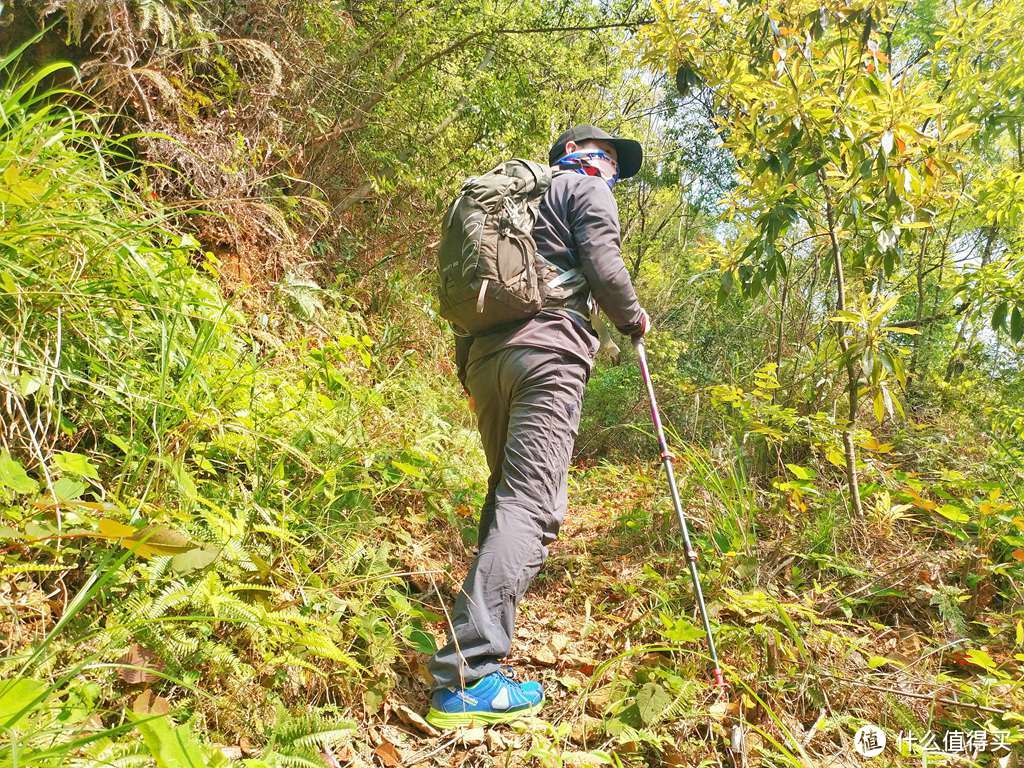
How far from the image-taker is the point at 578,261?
113 inches

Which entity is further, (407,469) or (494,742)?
(407,469)

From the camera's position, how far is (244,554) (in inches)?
82.1

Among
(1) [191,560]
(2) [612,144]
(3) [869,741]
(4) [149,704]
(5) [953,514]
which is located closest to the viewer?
(4) [149,704]

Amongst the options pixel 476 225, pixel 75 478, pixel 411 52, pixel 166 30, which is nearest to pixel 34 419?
pixel 75 478

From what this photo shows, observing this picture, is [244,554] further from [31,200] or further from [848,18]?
[848,18]

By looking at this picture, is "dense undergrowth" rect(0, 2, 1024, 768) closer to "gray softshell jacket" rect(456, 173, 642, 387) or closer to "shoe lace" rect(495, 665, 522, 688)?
"shoe lace" rect(495, 665, 522, 688)

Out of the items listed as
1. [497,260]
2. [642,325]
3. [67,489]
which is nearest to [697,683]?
[642,325]

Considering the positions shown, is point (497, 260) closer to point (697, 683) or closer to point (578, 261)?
point (578, 261)

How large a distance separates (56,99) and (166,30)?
2.48ft

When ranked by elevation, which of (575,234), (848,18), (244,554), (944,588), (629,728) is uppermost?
(848,18)

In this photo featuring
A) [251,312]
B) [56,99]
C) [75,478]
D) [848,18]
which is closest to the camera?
[75,478]

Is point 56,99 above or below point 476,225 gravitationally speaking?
above

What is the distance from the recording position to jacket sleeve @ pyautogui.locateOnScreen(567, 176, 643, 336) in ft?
9.12

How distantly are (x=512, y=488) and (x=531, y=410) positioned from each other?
35 cm
